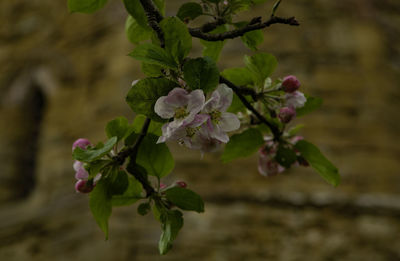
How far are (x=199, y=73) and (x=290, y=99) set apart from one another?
249 millimetres

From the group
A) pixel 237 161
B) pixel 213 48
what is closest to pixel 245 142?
pixel 213 48

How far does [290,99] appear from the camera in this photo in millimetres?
939

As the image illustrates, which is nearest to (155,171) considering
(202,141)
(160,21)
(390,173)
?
(202,141)

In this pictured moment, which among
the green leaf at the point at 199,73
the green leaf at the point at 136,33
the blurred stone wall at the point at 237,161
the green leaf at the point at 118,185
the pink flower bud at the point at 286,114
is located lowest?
the blurred stone wall at the point at 237,161

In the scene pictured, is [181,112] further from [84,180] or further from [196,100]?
[84,180]

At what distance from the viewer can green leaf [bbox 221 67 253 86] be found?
933mm

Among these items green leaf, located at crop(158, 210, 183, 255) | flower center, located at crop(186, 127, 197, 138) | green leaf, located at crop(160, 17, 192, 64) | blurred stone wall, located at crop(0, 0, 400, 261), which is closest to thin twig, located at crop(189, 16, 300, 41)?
green leaf, located at crop(160, 17, 192, 64)

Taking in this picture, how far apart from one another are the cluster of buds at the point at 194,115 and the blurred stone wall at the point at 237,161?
3503 millimetres

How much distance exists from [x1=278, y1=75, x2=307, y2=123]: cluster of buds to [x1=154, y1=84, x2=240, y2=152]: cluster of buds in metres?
0.15

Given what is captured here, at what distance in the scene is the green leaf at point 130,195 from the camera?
930mm

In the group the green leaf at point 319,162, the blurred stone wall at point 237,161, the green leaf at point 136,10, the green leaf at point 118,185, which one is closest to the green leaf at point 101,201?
the green leaf at point 118,185

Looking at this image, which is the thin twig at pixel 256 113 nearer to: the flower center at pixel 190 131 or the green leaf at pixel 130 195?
the flower center at pixel 190 131

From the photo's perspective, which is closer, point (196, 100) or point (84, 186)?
point (196, 100)

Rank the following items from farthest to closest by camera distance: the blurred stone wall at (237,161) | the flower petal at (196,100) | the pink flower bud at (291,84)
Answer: the blurred stone wall at (237,161) → the pink flower bud at (291,84) → the flower petal at (196,100)
